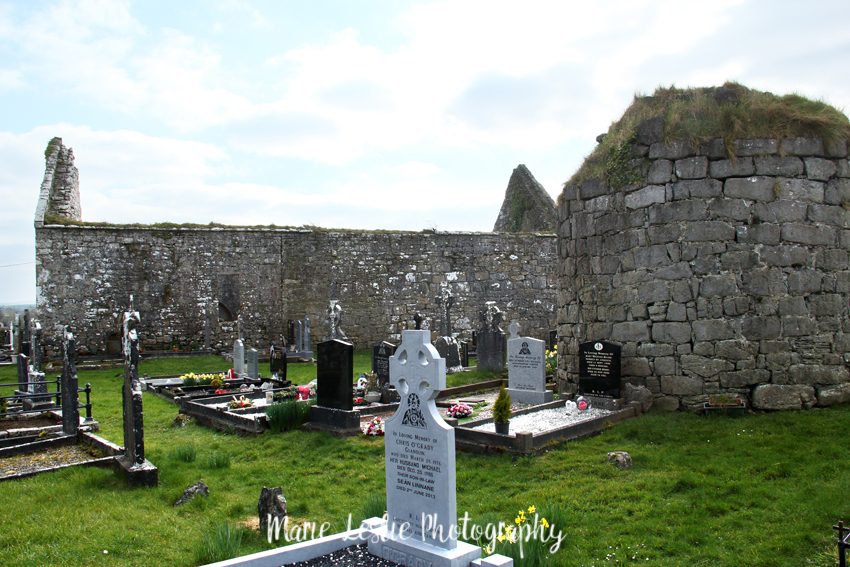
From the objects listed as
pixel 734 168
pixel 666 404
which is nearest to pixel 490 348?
pixel 666 404

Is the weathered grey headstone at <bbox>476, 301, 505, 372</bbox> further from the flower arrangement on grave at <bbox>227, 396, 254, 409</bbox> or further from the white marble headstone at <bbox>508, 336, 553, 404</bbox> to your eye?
the flower arrangement on grave at <bbox>227, 396, 254, 409</bbox>

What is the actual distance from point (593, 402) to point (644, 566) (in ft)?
17.6

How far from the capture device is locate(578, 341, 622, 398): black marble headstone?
10000mm

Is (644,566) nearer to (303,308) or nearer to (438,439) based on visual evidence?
(438,439)

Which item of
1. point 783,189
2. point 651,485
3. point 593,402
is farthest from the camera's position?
point 593,402

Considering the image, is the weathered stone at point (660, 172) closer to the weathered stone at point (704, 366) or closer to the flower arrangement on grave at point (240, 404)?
the weathered stone at point (704, 366)

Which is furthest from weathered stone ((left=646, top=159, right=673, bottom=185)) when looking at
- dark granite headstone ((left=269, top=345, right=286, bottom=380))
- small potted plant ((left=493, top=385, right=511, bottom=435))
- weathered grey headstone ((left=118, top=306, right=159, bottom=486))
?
dark granite headstone ((left=269, top=345, right=286, bottom=380))

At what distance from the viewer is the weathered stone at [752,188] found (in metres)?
9.43

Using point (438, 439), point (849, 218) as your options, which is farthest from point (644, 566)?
point (849, 218)

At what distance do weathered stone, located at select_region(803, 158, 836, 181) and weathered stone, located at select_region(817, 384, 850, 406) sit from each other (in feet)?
9.55

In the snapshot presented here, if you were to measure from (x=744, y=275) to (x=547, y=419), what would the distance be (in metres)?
3.37

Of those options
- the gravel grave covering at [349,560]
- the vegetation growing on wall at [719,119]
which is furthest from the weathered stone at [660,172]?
the gravel grave covering at [349,560]

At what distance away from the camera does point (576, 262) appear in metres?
11.4

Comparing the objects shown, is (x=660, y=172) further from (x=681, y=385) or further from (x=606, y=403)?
(x=606, y=403)
